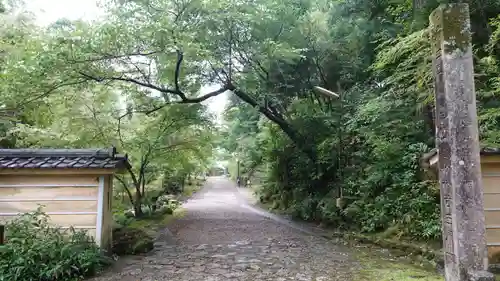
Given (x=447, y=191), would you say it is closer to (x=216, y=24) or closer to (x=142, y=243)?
(x=142, y=243)

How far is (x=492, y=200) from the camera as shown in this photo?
6.42 metres

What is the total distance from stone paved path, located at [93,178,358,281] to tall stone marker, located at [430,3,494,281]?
7.30 feet

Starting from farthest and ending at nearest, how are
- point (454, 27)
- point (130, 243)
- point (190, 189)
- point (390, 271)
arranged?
point (190, 189), point (130, 243), point (390, 271), point (454, 27)

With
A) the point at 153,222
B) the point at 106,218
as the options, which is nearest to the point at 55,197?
the point at 106,218

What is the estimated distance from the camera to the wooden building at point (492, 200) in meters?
6.24

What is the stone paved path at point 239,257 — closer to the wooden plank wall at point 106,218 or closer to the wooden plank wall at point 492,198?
the wooden plank wall at point 106,218

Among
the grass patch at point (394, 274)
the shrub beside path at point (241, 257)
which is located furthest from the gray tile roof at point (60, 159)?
the grass patch at point (394, 274)

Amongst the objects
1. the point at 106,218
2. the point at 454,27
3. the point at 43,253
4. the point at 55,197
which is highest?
the point at 454,27

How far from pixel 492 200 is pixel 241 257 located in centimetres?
504

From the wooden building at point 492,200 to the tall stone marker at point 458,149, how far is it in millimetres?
1895

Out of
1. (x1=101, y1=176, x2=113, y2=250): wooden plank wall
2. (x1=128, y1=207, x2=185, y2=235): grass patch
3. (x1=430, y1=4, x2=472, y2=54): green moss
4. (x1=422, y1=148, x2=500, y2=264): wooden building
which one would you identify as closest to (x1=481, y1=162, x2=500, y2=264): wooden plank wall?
(x1=422, y1=148, x2=500, y2=264): wooden building

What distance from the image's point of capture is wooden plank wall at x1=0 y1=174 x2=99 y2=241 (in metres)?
7.15

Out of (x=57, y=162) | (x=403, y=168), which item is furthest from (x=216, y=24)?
(x=403, y=168)

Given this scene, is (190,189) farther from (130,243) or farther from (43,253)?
(43,253)
